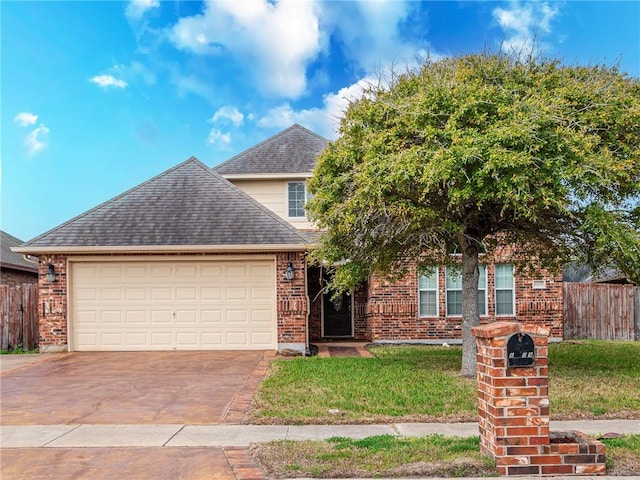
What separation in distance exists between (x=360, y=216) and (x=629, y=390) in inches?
198

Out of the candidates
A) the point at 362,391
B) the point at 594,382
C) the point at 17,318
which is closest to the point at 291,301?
the point at 362,391

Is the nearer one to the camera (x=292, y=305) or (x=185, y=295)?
(x=292, y=305)

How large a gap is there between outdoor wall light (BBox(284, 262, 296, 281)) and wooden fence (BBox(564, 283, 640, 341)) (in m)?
9.44

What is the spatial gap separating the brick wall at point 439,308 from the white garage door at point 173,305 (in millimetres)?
3615

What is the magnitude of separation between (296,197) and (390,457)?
13.2 metres

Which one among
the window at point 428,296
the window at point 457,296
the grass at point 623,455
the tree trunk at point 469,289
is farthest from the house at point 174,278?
the grass at point 623,455

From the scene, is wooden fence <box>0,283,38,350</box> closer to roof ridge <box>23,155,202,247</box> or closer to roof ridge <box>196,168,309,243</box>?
roof ridge <box>23,155,202,247</box>

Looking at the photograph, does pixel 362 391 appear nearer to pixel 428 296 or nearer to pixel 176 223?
pixel 176 223

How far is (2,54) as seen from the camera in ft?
40.0

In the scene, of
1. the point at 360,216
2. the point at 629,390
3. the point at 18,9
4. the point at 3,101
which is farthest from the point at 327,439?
the point at 3,101

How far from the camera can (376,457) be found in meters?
5.29

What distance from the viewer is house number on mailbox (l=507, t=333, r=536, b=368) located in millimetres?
4840

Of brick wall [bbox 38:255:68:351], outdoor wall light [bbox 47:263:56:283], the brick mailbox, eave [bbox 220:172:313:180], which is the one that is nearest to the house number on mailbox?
the brick mailbox

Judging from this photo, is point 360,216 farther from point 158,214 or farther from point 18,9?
point 18,9
